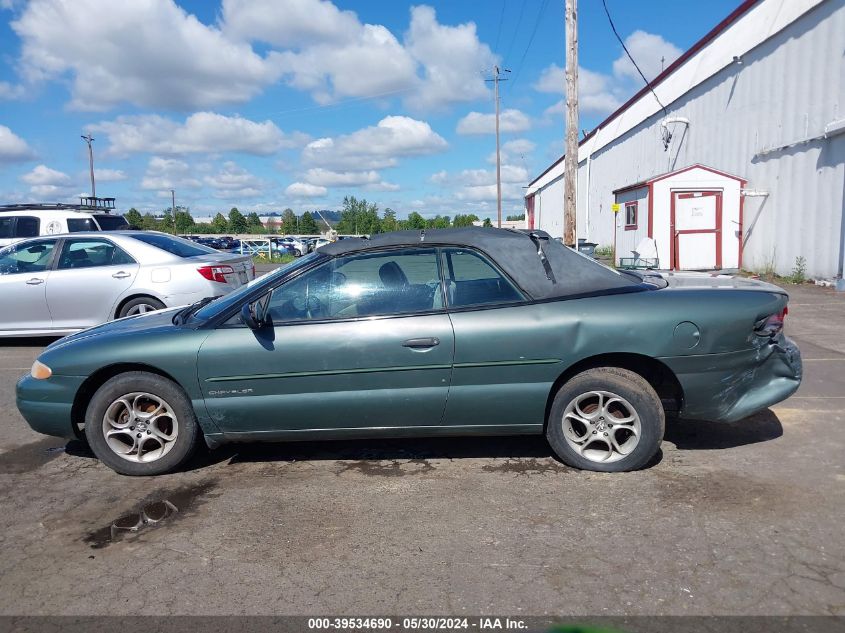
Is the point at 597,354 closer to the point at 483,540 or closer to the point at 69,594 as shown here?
the point at 483,540

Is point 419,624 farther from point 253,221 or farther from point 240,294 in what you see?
point 253,221

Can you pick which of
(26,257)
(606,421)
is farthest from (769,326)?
(26,257)

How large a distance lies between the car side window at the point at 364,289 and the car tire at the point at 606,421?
1.03m

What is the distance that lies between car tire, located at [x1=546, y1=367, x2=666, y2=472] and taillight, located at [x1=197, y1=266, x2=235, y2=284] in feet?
18.3

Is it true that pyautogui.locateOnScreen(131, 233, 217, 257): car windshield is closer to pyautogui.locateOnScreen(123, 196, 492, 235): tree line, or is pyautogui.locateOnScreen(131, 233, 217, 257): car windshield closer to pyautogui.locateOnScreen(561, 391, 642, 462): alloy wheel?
pyautogui.locateOnScreen(561, 391, 642, 462): alloy wheel

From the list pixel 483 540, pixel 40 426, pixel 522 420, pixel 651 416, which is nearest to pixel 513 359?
pixel 522 420

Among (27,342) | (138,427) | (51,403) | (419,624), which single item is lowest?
(419,624)

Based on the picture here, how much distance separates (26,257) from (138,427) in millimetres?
5712

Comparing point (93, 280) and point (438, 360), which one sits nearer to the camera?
point (438, 360)

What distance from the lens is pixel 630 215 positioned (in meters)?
21.7

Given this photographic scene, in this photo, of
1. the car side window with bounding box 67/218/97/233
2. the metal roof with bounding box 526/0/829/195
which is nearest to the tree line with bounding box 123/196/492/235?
the metal roof with bounding box 526/0/829/195

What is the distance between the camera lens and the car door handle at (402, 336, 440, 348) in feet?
13.9

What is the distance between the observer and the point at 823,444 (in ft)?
15.7

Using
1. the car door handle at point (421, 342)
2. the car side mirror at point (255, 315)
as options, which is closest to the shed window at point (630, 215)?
the car door handle at point (421, 342)
